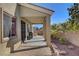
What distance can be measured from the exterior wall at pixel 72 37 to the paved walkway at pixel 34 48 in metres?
0.55

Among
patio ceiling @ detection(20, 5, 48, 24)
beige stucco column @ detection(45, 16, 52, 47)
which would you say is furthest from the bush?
patio ceiling @ detection(20, 5, 48, 24)

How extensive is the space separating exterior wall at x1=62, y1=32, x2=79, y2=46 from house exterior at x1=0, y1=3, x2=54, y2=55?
44 cm

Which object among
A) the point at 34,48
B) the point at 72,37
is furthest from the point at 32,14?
the point at 72,37

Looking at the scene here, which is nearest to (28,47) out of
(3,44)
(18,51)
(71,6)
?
(18,51)

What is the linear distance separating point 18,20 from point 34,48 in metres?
0.81

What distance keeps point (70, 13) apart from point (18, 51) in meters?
1.56

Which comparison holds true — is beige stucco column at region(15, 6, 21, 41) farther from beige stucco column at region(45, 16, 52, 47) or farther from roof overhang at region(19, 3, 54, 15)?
beige stucco column at region(45, 16, 52, 47)

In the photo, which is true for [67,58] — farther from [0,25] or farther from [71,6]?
[0,25]

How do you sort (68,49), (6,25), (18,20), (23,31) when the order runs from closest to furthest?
1. (6,25)
2. (68,49)
3. (18,20)
4. (23,31)

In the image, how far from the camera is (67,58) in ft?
17.3

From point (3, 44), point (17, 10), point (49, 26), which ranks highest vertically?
point (17, 10)

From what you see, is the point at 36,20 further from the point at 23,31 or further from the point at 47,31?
the point at 23,31

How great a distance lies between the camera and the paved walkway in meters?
5.38

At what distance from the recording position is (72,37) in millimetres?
5559
